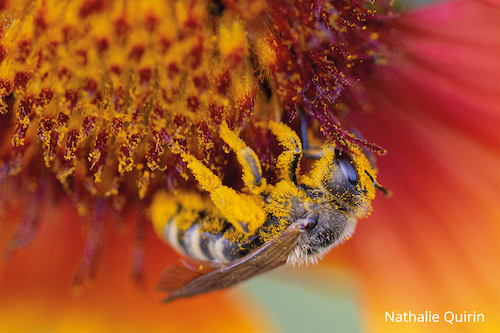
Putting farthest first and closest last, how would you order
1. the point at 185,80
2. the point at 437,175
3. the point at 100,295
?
1. the point at 100,295
2. the point at 437,175
3. the point at 185,80

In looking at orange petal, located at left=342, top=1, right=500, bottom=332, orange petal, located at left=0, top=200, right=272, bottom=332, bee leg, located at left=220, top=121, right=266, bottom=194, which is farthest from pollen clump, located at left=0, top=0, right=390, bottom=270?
orange petal, located at left=0, top=200, right=272, bottom=332

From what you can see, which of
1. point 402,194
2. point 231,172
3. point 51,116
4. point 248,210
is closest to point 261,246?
point 248,210

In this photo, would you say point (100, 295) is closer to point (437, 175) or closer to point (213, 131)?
point (213, 131)

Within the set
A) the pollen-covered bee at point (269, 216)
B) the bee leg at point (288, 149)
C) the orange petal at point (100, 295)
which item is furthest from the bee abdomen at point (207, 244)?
the orange petal at point (100, 295)

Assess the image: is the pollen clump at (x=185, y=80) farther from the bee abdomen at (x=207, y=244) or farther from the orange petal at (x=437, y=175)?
the orange petal at (x=437, y=175)

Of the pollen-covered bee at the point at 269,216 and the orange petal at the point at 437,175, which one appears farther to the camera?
the orange petal at the point at 437,175

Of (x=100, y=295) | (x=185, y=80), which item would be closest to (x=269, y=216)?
(x=185, y=80)
